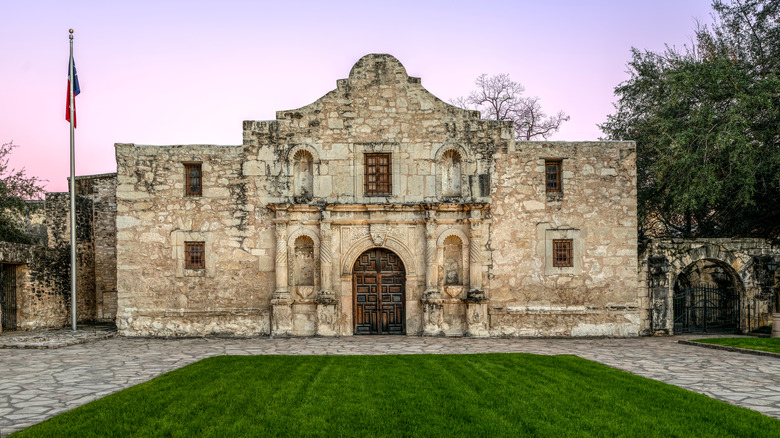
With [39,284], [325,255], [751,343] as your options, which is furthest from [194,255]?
[751,343]

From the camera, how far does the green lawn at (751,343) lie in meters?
12.8

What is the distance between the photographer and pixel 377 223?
53.3ft

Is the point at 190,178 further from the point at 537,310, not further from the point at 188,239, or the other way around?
the point at 537,310

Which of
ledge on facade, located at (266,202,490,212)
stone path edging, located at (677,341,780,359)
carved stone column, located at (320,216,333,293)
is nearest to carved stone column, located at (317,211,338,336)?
carved stone column, located at (320,216,333,293)

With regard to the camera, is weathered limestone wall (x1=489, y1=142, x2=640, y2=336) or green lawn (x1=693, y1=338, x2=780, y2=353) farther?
weathered limestone wall (x1=489, y1=142, x2=640, y2=336)

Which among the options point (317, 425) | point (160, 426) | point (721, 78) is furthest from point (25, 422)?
point (721, 78)

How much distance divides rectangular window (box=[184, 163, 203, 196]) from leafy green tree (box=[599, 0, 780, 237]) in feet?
45.7

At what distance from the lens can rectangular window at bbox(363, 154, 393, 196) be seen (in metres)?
A: 16.5

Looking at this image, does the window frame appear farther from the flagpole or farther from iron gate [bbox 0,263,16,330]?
iron gate [bbox 0,263,16,330]

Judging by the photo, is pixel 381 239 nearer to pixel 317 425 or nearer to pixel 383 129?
pixel 383 129

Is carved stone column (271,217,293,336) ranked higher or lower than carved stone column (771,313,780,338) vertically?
higher

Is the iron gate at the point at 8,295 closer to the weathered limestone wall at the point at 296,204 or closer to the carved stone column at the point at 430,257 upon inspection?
the weathered limestone wall at the point at 296,204

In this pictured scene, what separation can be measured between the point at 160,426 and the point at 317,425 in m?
1.84

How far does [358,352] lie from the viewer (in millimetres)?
12867
